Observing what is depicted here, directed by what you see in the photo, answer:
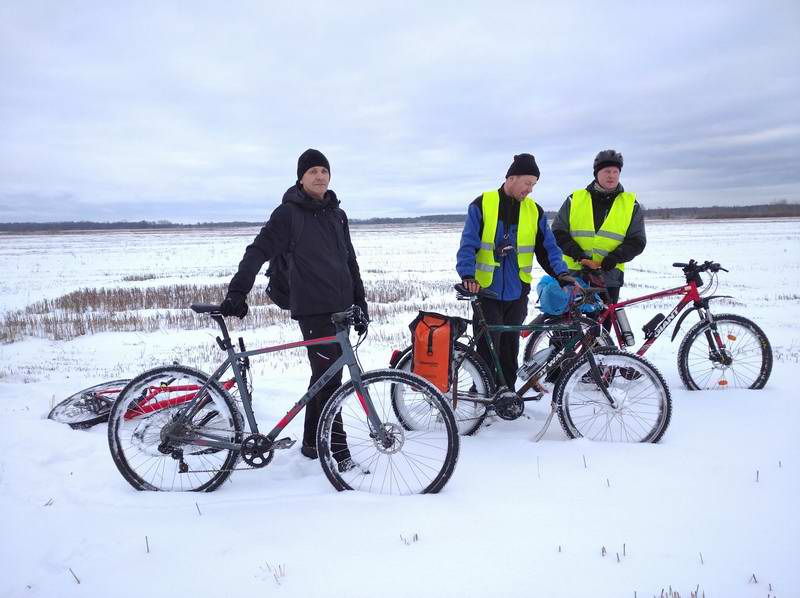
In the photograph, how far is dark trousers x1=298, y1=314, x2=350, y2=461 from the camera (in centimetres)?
361

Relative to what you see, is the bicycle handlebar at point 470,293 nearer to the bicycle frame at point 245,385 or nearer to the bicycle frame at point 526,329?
the bicycle frame at point 526,329

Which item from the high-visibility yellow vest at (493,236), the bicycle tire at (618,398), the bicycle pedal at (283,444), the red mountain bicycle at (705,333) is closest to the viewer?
the bicycle pedal at (283,444)

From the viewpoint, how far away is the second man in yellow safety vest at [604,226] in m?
5.14

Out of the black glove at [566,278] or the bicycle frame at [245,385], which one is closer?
the bicycle frame at [245,385]

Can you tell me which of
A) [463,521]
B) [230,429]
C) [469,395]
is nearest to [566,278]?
[469,395]

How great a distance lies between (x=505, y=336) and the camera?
4.75m

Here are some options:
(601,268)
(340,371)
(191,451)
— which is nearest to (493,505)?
(340,371)

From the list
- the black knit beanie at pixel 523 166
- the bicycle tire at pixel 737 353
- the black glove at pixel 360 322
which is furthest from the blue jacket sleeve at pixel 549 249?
the black glove at pixel 360 322

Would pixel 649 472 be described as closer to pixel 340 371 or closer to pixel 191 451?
pixel 340 371

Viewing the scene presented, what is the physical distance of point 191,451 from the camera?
349 cm

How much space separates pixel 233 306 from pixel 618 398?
122 inches

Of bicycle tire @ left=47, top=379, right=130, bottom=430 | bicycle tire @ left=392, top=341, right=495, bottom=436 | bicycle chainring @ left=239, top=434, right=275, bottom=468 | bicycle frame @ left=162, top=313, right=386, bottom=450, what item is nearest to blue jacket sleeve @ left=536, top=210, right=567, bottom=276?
bicycle tire @ left=392, top=341, right=495, bottom=436

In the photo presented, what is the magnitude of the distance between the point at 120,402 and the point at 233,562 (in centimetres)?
145

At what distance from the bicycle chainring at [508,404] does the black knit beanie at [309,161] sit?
2.46 m
